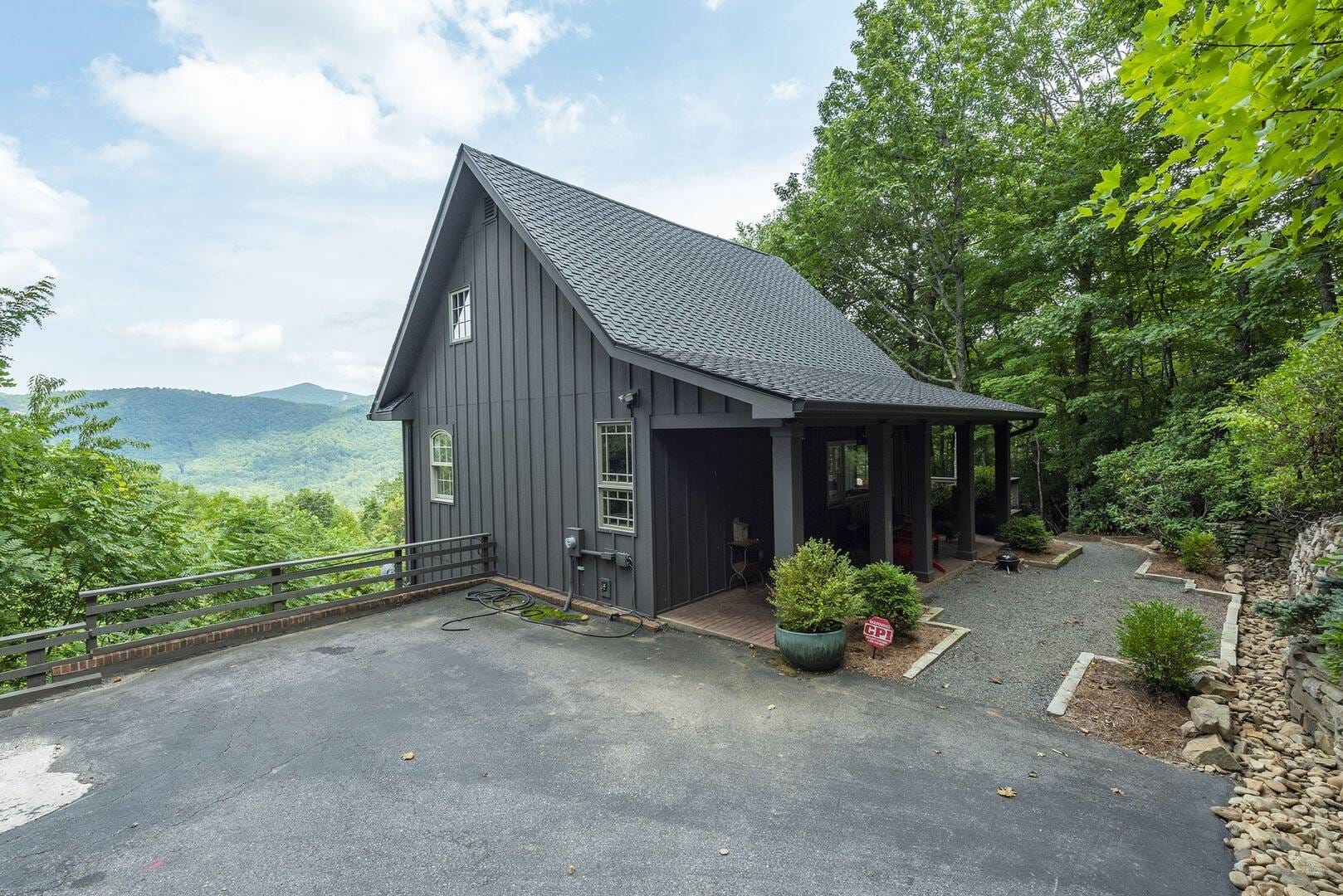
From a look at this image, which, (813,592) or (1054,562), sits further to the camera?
(1054,562)

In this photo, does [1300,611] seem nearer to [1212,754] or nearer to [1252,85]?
[1212,754]

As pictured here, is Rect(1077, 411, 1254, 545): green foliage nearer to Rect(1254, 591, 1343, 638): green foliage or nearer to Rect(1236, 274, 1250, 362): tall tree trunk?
Rect(1236, 274, 1250, 362): tall tree trunk

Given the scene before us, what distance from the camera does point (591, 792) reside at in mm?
3547

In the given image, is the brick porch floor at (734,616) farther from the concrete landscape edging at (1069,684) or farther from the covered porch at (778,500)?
the concrete landscape edging at (1069,684)

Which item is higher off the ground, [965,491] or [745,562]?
[965,491]

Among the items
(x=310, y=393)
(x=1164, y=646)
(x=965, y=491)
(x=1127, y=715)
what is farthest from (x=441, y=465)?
(x=310, y=393)

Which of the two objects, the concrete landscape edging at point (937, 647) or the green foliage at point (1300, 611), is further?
the concrete landscape edging at point (937, 647)

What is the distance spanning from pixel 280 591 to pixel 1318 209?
9738 mm

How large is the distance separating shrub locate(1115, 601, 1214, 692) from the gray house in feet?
9.36

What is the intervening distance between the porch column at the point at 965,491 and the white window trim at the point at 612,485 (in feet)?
19.9

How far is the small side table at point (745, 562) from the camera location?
7.94 m

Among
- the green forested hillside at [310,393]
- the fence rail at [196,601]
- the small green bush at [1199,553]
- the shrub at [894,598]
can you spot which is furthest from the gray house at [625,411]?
the green forested hillside at [310,393]

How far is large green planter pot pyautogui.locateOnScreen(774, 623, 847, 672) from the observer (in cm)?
527

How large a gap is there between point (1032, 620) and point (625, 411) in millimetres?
5420
